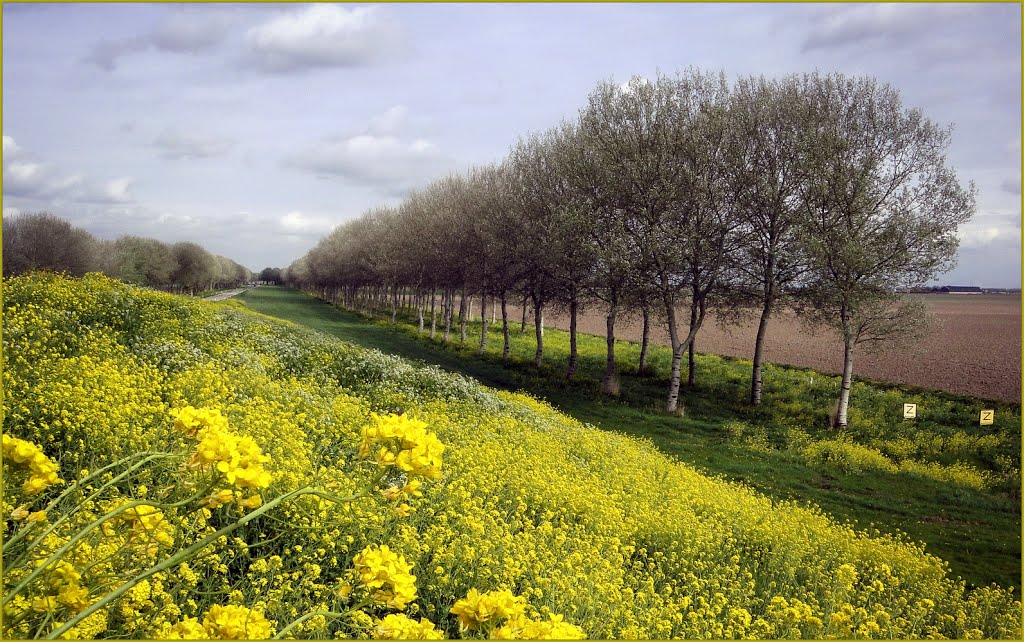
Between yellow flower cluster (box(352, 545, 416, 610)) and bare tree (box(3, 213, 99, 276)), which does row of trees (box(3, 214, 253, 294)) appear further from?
yellow flower cluster (box(352, 545, 416, 610))

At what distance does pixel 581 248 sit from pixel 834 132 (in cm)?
1006

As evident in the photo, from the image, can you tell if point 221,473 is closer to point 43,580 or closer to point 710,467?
point 43,580

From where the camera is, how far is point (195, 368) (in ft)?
32.9

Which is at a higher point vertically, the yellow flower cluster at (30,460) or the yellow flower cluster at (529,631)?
the yellow flower cluster at (30,460)

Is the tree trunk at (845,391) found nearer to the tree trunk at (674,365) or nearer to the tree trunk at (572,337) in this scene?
the tree trunk at (674,365)

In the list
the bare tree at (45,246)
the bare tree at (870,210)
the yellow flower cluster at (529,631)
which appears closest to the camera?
the yellow flower cluster at (529,631)

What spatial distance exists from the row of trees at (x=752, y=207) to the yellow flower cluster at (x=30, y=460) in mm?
21137

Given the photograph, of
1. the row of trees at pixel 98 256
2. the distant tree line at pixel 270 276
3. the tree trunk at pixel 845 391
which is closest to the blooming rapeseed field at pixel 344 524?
the row of trees at pixel 98 256

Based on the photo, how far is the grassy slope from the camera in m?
11.2

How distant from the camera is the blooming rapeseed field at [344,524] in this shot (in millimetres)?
2533

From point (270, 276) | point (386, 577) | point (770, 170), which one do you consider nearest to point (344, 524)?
point (386, 577)

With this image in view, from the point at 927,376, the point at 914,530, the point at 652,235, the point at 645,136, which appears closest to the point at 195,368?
the point at 914,530

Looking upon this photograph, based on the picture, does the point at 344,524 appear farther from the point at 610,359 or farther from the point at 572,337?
the point at 572,337

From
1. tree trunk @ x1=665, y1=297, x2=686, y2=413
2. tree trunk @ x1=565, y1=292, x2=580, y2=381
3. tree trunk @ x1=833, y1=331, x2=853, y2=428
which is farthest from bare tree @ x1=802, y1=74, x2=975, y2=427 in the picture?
tree trunk @ x1=565, y1=292, x2=580, y2=381
